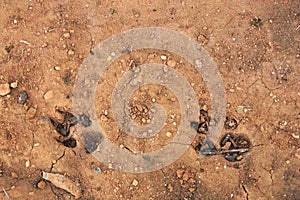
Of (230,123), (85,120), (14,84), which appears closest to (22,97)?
(14,84)

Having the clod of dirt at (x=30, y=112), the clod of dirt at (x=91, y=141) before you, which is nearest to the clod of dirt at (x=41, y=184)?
the clod of dirt at (x=91, y=141)

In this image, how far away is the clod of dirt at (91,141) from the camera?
15.4ft

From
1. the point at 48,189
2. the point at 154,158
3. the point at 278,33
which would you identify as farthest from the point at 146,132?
the point at 278,33

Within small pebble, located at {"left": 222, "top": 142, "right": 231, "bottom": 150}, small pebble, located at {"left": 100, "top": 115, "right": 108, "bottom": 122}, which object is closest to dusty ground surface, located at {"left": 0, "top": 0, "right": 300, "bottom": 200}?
small pebble, located at {"left": 100, "top": 115, "right": 108, "bottom": 122}

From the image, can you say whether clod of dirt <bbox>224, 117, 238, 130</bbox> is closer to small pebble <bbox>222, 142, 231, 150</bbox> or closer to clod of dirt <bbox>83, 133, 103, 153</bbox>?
small pebble <bbox>222, 142, 231, 150</bbox>

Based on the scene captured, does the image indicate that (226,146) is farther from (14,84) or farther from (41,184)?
(14,84)

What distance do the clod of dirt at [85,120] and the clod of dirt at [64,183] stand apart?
0.71 meters

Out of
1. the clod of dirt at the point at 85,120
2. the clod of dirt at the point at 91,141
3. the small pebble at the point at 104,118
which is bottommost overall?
the clod of dirt at the point at 91,141

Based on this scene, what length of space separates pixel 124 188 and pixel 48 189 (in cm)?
94

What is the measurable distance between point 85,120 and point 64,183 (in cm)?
83

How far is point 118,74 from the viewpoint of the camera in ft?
15.3

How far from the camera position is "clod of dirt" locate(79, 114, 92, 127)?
4.67 meters

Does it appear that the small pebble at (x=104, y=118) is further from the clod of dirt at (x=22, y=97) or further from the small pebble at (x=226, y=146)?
the small pebble at (x=226, y=146)

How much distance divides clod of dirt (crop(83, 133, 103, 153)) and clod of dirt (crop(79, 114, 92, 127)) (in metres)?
0.12
